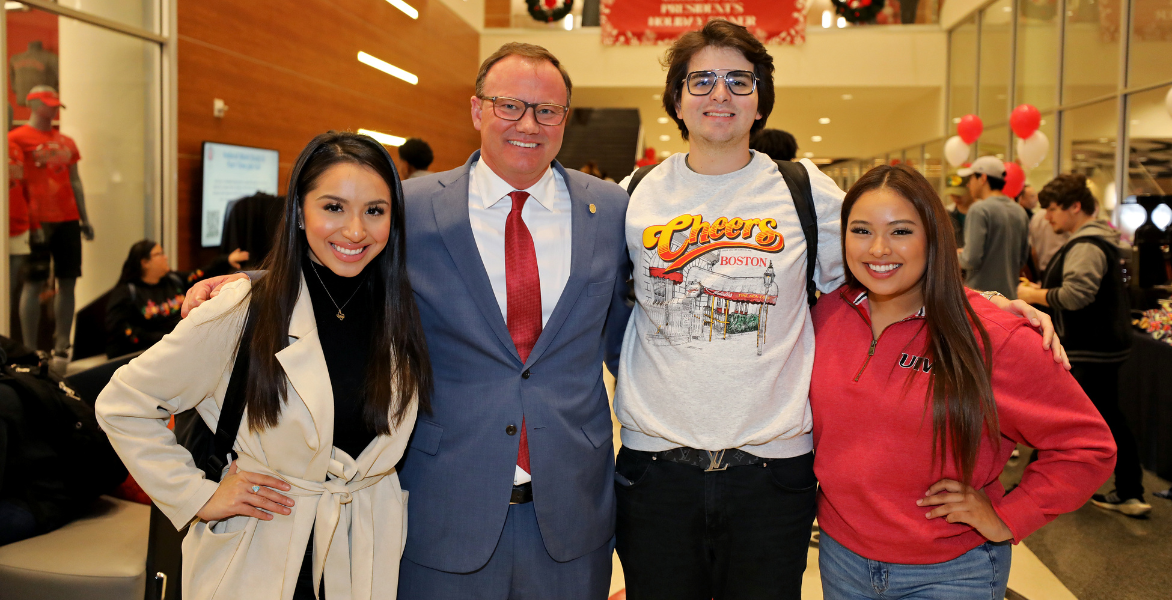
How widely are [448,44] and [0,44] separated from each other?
294 inches

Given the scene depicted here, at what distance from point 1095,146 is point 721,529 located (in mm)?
7617

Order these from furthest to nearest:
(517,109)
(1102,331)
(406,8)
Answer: (406,8), (1102,331), (517,109)

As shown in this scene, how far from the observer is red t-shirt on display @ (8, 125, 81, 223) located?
4531mm

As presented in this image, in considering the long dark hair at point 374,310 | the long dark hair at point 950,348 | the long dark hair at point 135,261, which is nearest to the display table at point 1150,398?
the long dark hair at point 950,348

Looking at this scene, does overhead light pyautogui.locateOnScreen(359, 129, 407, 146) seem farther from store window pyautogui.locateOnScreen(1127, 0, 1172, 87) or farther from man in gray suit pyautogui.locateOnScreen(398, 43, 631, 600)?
store window pyautogui.locateOnScreen(1127, 0, 1172, 87)

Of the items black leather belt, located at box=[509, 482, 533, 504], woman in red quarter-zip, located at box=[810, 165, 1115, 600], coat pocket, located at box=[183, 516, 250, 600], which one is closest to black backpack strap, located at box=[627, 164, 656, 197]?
woman in red quarter-zip, located at box=[810, 165, 1115, 600]

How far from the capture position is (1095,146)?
7422 millimetres

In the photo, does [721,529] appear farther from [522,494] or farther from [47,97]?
[47,97]

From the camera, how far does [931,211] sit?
166cm

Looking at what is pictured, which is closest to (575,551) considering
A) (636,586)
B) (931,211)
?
(636,586)

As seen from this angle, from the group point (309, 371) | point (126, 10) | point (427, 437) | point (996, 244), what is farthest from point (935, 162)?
point (309, 371)

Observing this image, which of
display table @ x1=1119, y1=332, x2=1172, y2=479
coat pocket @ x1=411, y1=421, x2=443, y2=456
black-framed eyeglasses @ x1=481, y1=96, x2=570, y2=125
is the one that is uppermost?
black-framed eyeglasses @ x1=481, y1=96, x2=570, y2=125

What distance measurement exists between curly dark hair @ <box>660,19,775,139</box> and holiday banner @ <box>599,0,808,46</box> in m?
9.26

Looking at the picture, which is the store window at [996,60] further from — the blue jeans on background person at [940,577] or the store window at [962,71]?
the blue jeans on background person at [940,577]
